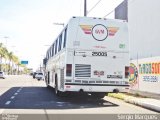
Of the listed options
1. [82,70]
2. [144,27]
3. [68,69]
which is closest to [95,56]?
[82,70]

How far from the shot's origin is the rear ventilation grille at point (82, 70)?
51.5ft

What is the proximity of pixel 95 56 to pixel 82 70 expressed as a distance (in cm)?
86

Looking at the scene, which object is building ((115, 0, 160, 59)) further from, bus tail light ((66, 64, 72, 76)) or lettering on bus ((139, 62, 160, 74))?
bus tail light ((66, 64, 72, 76))

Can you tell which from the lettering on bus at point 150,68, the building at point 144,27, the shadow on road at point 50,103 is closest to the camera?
the shadow on road at point 50,103

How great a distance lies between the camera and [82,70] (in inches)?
623

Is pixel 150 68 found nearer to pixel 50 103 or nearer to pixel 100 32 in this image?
pixel 100 32

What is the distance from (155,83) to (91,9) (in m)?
14.9

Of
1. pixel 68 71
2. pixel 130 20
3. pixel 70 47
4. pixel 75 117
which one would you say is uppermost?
pixel 130 20

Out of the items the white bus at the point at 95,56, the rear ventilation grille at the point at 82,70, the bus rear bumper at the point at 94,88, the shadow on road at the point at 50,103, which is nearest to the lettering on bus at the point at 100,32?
the white bus at the point at 95,56

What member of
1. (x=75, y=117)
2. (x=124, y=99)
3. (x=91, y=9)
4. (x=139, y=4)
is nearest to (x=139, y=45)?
(x=139, y=4)

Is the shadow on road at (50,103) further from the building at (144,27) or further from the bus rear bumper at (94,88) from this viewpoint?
the building at (144,27)

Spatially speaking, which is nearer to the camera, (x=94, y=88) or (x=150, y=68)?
(x=94, y=88)

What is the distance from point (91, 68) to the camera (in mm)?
15938

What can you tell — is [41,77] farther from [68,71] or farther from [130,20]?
[68,71]
